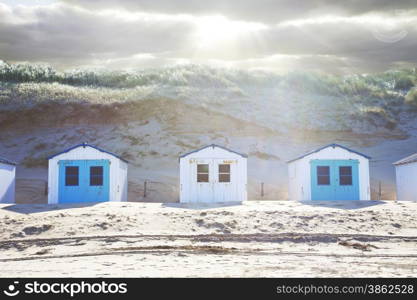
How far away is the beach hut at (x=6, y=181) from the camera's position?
23.7m

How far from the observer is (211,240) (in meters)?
15.9

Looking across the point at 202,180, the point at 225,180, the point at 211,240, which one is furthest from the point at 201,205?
the point at 211,240

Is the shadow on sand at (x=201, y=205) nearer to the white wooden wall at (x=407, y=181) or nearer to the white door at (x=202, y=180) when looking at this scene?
the white door at (x=202, y=180)

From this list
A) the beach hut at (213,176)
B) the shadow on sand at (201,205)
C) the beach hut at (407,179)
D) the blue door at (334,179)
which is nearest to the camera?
the shadow on sand at (201,205)

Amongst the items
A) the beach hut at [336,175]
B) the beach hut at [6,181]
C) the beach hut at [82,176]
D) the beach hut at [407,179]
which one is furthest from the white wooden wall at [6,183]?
the beach hut at [407,179]

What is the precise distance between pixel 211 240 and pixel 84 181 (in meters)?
9.65

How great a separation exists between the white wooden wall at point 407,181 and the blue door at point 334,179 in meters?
3.15

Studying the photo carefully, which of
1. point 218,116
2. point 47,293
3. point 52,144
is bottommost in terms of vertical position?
point 47,293

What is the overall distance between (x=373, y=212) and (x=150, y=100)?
28.0m

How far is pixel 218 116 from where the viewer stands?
43.1 m

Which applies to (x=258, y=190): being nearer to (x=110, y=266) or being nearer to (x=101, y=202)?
(x=101, y=202)

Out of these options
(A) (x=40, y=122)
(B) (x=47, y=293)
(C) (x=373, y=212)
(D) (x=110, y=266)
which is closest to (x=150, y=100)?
(A) (x=40, y=122)

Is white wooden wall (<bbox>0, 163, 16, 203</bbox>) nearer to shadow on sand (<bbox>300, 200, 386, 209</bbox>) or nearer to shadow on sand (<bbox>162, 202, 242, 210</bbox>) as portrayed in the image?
shadow on sand (<bbox>162, 202, 242, 210</bbox>)

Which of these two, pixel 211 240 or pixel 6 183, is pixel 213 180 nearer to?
pixel 211 240
